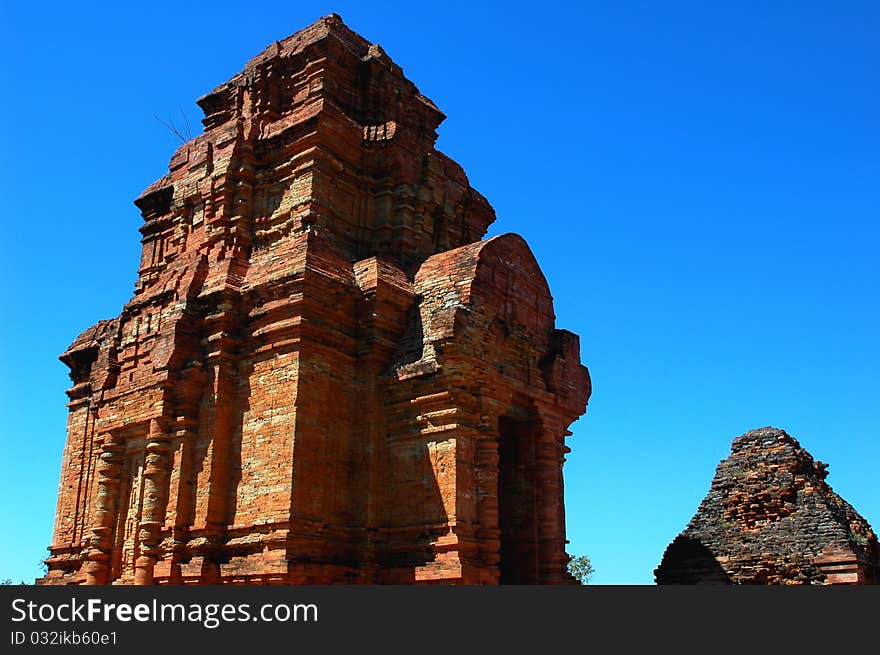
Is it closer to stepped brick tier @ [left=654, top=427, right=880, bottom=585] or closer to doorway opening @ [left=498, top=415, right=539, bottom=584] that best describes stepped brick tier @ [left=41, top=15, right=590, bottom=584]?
doorway opening @ [left=498, top=415, right=539, bottom=584]

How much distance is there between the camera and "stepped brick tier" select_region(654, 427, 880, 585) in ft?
72.9

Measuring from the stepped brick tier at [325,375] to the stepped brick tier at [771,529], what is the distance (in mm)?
8666

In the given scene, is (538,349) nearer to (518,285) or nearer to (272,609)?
(518,285)

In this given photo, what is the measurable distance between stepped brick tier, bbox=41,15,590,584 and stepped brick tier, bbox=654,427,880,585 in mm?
8666

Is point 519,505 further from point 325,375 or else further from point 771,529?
point 771,529

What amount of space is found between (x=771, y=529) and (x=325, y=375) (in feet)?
45.7

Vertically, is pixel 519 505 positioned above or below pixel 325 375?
below

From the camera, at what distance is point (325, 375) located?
1523cm

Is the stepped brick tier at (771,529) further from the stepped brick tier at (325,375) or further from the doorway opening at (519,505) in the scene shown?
the doorway opening at (519,505)

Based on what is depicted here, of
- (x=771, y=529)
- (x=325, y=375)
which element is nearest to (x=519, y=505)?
(x=325, y=375)

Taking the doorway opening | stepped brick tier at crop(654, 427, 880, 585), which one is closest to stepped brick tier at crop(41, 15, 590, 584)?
the doorway opening

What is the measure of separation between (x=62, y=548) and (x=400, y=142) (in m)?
10.8

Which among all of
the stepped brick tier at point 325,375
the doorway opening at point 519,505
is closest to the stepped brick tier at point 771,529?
the stepped brick tier at point 325,375

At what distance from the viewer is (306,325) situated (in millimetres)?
14969
